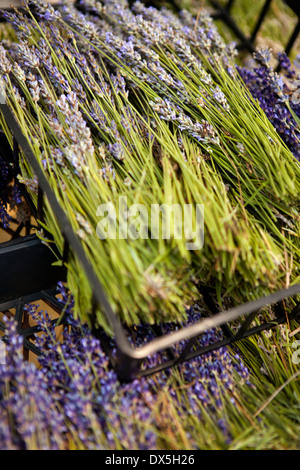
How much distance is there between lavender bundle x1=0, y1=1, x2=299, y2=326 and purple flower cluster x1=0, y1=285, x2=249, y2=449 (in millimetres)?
155

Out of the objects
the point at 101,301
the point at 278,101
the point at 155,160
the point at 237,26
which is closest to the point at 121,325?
the point at 101,301

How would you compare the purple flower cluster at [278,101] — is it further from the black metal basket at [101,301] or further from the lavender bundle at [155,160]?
the black metal basket at [101,301]

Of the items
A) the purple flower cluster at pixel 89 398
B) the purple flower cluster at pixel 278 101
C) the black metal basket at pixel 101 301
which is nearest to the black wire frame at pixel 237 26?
the purple flower cluster at pixel 278 101

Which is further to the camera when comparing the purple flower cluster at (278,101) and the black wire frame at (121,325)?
the purple flower cluster at (278,101)

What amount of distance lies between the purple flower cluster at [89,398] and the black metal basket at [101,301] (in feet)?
0.12

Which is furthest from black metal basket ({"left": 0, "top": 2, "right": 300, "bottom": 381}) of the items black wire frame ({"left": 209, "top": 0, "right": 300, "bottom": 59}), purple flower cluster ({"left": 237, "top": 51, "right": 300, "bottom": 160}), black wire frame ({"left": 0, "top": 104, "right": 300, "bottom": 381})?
black wire frame ({"left": 209, "top": 0, "right": 300, "bottom": 59})

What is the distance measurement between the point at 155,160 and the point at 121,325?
462mm

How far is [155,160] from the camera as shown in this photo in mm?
1119

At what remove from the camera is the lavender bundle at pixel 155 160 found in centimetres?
92

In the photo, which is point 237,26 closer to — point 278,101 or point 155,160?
point 278,101

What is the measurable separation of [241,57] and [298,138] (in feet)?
3.31

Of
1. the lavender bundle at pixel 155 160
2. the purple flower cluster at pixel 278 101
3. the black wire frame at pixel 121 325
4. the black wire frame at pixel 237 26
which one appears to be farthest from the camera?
the black wire frame at pixel 237 26
